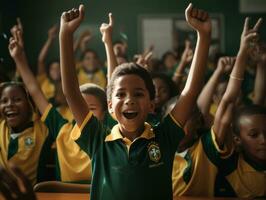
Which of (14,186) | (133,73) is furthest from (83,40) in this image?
(14,186)

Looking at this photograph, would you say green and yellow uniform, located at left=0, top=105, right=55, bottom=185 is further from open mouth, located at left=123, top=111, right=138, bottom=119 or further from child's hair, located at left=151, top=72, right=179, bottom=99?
open mouth, located at left=123, top=111, right=138, bottom=119

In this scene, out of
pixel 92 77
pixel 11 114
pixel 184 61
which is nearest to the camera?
pixel 11 114

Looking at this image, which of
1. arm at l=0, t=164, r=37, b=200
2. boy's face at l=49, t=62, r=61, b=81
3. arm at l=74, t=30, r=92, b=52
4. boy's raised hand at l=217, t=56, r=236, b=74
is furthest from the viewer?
arm at l=74, t=30, r=92, b=52

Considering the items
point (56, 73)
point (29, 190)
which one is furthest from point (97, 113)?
point (56, 73)

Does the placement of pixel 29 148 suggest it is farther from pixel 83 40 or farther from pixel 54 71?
pixel 83 40

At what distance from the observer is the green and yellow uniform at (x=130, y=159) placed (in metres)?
1.44

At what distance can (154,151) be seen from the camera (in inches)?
58.3

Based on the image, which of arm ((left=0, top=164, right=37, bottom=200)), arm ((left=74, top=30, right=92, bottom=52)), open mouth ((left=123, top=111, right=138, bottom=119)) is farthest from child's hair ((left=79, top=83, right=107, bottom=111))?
arm ((left=74, top=30, right=92, bottom=52))

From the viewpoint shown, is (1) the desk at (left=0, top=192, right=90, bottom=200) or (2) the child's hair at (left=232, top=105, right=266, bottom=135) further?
(2) the child's hair at (left=232, top=105, right=266, bottom=135)

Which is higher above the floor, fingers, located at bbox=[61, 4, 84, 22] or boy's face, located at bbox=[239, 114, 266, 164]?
fingers, located at bbox=[61, 4, 84, 22]

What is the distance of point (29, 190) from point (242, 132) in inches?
53.2

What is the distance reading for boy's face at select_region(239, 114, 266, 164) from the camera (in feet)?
6.71

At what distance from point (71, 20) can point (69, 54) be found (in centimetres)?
11

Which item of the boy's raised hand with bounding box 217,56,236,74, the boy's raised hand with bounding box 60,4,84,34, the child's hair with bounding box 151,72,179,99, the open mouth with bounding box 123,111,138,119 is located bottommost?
the child's hair with bounding box 151,72,179,99
